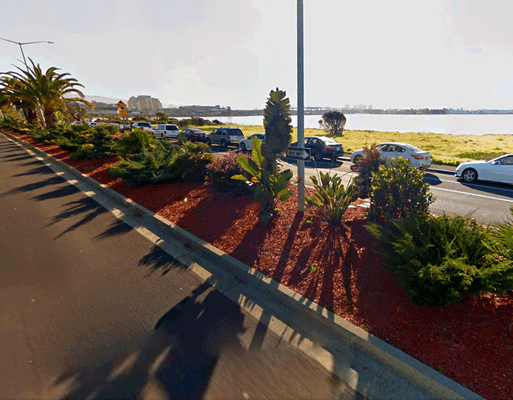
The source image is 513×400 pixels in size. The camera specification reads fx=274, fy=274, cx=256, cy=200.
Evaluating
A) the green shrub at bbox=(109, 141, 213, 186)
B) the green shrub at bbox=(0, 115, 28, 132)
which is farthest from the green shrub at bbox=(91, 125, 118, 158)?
the green shrub at bbox=(0, 115, 28, 132)

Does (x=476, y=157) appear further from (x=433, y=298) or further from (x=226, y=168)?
(x=433, y=298)

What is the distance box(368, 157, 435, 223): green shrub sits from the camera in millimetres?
5258

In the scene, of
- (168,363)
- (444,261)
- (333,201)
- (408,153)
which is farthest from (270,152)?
(408,153)

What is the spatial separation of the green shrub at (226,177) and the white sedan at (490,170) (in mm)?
10261

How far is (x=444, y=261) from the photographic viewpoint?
11.2 ft

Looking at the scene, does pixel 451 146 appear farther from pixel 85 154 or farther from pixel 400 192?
pixel 85 154

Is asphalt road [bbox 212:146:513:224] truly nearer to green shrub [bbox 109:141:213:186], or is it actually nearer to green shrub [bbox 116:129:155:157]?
green shrub [bbox 109:141:213:186]

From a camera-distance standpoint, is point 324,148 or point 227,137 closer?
point 324,148

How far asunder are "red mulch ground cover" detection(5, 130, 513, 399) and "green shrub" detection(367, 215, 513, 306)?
32 cm

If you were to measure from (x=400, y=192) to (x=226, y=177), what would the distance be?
4842 mm

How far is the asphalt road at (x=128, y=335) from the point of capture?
2.87m

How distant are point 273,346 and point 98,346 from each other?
2154 millimetres

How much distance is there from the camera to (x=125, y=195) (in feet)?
29.6

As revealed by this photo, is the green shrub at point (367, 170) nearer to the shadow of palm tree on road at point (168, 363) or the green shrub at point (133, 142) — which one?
the shadow of palm tree on road at point (168, 363)
